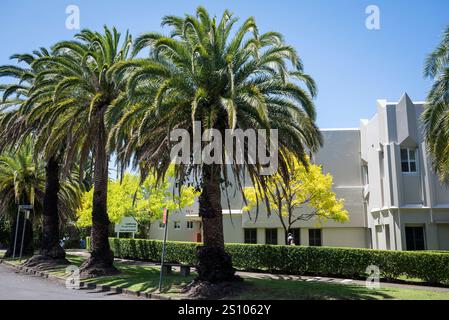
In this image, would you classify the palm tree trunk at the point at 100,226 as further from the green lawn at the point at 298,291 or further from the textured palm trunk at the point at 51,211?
the textured palm trunk at the point at 51,211

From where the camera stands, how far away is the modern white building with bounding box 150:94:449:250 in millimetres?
25453

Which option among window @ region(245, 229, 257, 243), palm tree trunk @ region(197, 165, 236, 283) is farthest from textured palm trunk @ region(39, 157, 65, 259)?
window @ region(245, 229, 257, 243)

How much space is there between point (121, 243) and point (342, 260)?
59.3 feet

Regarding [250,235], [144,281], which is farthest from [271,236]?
[144,281]

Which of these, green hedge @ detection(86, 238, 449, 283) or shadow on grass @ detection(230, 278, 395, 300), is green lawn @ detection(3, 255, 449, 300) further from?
green hedge @ detection(86, 238, 449, 283)

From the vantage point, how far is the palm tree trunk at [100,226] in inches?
745

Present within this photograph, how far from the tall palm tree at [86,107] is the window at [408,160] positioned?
16799mm

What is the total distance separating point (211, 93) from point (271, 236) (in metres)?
21.5

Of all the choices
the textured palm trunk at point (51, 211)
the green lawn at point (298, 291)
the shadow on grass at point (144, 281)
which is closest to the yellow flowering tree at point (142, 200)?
the textured palm trunk at point (51, 211)

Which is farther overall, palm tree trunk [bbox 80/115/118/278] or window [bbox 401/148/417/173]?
window [bbox 401/148/417/173]

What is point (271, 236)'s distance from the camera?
1347 inches

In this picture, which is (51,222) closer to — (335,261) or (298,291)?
(335,261)

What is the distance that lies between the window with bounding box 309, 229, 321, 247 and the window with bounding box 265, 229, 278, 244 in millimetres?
2570
